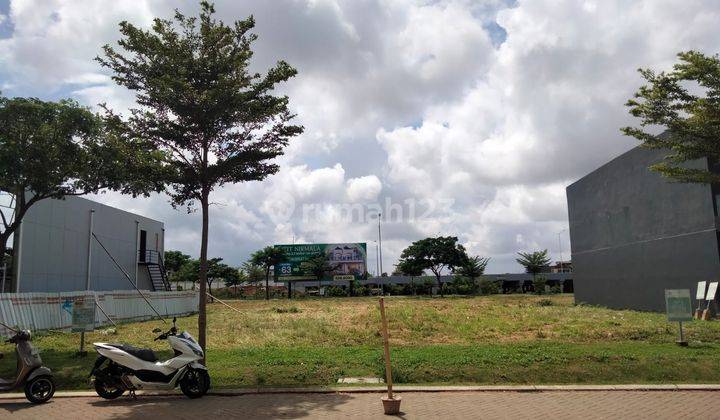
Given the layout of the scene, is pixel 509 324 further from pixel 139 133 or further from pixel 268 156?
pixel 139 133

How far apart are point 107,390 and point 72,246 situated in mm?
26325

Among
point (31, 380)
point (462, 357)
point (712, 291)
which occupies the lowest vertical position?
point (462, 357)

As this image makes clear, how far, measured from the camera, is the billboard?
7350cm

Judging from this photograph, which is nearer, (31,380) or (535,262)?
(31,380)

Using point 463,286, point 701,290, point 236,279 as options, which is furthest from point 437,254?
point 701,290

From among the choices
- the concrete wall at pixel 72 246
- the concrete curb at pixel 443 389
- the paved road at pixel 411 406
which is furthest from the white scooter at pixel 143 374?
the concrete wall at pixel 72 246

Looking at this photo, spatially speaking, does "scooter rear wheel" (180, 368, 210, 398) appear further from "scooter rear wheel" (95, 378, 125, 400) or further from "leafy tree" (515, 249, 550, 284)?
"leafy tree" (515, 249, 550, 284)

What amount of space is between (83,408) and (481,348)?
27.4 feet

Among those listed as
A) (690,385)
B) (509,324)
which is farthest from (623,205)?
(690,385)

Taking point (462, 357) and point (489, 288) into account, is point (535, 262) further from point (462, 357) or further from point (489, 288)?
point (462, 357)

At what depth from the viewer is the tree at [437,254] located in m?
69.0

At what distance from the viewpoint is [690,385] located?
9547mm

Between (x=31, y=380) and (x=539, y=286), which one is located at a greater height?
(x=539, y=286)

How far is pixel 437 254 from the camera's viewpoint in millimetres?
69438
